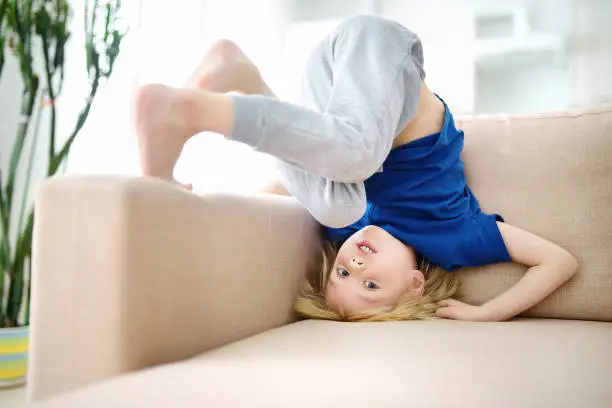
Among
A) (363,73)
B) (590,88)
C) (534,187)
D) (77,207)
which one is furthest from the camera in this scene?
(590,88)

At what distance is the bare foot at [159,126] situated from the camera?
76cm

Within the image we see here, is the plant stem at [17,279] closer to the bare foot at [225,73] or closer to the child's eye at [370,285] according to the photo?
the bare foot at [225,73]

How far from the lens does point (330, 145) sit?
0.83m

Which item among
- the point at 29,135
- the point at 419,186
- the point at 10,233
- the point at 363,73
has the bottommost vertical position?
the point at 10,233

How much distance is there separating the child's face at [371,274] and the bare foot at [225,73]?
374 mm

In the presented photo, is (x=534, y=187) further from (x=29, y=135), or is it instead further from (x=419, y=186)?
(x=29, y=135)

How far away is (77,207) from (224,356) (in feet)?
0.91

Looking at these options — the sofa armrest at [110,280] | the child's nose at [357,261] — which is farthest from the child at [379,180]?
the sofa armrest at [110,280]

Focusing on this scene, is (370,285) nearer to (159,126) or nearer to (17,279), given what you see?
(159,126)

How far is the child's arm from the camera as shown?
1086 millimetres

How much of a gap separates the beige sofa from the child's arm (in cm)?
4

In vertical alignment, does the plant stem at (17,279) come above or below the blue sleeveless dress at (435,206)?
below

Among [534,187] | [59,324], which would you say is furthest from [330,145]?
[534,187]

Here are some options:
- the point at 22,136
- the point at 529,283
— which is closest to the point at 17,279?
the point at 22,136
